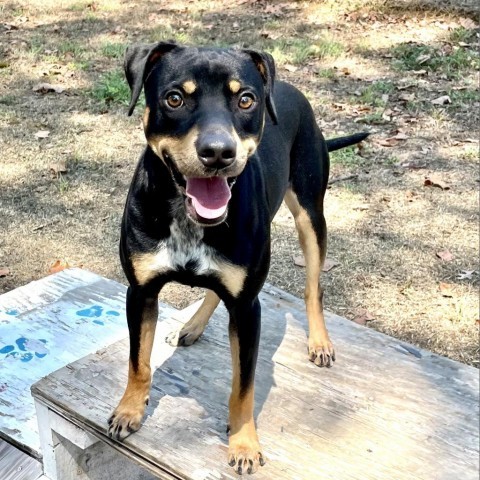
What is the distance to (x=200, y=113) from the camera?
2.32m

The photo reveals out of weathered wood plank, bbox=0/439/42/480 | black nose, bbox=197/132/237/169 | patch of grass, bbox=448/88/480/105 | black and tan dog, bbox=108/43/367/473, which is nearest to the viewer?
black nose, bbox=197/132/237/169

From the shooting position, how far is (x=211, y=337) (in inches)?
141

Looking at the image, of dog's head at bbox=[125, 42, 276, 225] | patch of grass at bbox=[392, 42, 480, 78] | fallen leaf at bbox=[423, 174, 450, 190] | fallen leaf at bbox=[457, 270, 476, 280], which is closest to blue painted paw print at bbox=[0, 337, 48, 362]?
dog's head at bbox=[125, 42, 276, 225]

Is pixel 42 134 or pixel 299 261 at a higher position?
pixel 42 134

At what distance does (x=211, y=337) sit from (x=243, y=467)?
967 mm

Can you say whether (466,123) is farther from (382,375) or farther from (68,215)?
(382,375)

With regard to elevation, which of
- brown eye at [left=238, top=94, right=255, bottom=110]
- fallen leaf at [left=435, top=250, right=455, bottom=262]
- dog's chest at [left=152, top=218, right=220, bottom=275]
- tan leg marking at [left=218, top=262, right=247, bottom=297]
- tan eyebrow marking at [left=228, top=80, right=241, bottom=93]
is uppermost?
tan eyebrow marking at [left=228, top=80, right=241, bottom=93]

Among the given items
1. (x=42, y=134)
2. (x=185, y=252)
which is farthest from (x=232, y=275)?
(x=42, y=134)

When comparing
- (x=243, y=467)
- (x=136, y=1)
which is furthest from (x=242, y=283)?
(x=136, y=1)

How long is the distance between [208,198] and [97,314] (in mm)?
1892

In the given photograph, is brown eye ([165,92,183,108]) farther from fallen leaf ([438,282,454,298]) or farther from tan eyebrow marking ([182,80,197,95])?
fallen leaf ([438,282,454,298])

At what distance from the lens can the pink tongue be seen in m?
2.38

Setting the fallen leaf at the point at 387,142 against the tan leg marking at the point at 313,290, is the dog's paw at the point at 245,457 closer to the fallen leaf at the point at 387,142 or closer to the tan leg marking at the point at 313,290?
the tan leg marking at the point at 313,290

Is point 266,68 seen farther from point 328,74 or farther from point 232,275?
point 328,74
